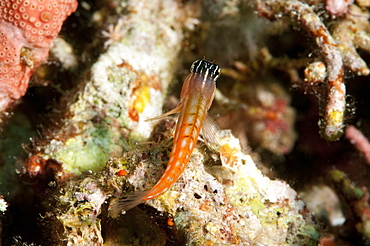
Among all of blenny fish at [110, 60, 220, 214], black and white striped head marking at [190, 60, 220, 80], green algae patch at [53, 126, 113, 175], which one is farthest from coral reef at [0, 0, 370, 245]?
black and white striped head marking at [190, 60, 220, 80]

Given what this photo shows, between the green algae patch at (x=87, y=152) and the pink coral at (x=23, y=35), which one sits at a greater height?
the pink coral at (x=23, y=35)

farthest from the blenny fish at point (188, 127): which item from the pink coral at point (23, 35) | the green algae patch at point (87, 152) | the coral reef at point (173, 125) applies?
the pink coral at point (23, 35)

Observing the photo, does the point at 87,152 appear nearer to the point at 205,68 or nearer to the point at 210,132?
the point at 210,132

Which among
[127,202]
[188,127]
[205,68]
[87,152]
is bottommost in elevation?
[87,152]

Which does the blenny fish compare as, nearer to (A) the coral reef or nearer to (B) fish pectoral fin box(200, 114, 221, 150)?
(B) fish pectoral fin box(200, 114, 221, 150)

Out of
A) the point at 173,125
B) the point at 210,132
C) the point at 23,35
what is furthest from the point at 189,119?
the point at 23,35

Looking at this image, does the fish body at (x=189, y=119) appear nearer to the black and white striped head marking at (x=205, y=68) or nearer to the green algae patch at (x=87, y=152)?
the black and white striped head marking at (x=205, y=68)

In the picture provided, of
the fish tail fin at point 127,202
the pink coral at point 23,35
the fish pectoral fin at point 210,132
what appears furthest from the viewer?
the pink coral at point 23,35
